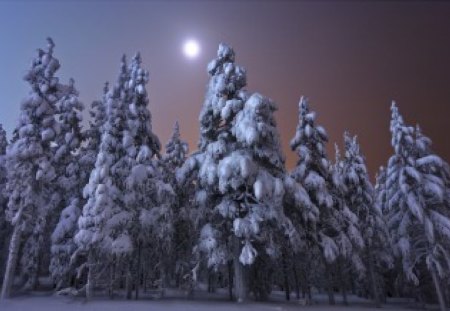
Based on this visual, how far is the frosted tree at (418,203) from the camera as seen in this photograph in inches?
1069

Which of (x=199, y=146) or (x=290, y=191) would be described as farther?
(x=199, y=146)

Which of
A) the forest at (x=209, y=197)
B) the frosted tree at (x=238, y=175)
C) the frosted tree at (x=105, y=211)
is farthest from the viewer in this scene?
the frosted tree at (x=105, y=211)

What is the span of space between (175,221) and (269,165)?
10.5m

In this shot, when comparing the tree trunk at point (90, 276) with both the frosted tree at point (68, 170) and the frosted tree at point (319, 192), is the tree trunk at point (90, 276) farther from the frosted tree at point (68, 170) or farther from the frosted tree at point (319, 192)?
the frosted tree at point (319, 192)

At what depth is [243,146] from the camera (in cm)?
2162

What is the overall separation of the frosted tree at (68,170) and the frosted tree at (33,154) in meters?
1.51

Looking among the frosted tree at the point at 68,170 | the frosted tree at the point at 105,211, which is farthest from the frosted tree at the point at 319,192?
the frosted tree at the point at 68,170

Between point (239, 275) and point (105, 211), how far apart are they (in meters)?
9.53

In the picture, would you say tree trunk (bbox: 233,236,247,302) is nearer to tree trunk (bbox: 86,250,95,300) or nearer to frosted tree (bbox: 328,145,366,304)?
tree trunk (bbox: 86,250,95,300)

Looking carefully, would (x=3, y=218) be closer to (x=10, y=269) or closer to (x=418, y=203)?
(x=10, y=269)

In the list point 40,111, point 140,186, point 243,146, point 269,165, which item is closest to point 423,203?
point 269,165

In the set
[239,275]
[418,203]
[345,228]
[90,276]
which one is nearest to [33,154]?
[90,276]

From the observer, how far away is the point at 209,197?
2236 cm

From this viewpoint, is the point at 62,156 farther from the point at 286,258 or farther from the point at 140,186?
the point at 286,258
